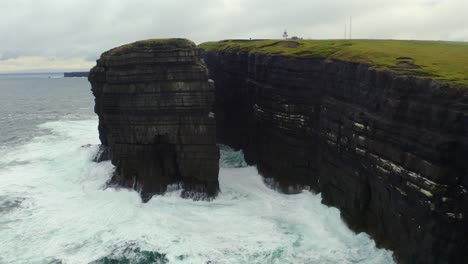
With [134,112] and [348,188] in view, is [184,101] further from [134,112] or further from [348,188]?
[348,188]

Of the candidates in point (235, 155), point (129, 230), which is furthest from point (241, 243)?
point (235, 155)

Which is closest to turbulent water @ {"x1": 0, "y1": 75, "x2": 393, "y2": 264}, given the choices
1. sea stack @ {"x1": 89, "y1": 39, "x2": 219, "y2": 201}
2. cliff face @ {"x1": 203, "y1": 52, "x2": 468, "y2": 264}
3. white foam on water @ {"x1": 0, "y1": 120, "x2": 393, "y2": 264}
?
white foam on water @ {"x1": 0, "y1": 120, "x2": 393, "y2": 264}

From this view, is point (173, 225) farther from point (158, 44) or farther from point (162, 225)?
point (158, 44)

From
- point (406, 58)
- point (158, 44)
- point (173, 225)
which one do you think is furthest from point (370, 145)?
point (158, 44)

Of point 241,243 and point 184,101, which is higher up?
point 184,101

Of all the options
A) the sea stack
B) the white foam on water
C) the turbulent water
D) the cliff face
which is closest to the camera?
the cliff face

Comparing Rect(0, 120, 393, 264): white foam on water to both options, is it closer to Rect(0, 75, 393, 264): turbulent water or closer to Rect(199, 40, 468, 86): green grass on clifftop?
Rect(0, 75, 393, 264): turbulent water

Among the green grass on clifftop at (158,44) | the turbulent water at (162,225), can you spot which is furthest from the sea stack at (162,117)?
the turbulent water at (162,225)
